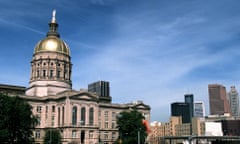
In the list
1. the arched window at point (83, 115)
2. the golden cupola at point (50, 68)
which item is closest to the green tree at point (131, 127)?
the arched window at point (83, 115)

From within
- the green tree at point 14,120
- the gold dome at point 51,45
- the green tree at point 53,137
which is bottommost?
the green tree at point 53,137

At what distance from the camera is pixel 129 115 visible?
352 ft

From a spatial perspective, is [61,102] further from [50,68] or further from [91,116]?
[50,68]

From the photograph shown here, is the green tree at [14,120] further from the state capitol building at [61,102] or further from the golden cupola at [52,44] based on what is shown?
the golden cupola at [52,44]

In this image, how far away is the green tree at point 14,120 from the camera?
229ft

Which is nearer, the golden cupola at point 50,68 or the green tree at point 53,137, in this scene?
the green tree at point 53,137

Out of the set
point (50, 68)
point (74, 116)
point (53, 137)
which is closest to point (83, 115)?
point (74, 116)

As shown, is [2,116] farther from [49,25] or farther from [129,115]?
[49,25]

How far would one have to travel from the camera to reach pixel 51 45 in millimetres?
125188

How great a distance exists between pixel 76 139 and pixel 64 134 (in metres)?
4.55

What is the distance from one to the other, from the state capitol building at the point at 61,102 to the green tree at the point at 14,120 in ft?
107

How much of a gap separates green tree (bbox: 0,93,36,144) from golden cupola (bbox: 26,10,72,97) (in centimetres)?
4445

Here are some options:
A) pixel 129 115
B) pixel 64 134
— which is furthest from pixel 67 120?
pixel 129 115

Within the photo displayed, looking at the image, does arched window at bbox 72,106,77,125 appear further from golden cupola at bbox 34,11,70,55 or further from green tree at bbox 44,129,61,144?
golden cupola at bbox 34,11,70,55
